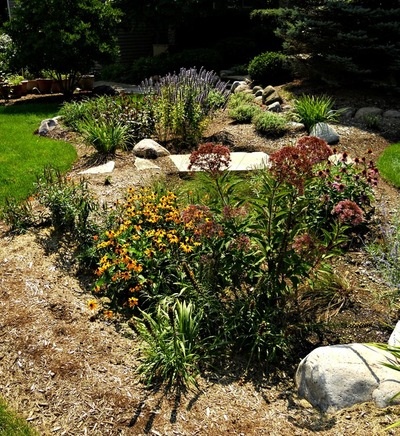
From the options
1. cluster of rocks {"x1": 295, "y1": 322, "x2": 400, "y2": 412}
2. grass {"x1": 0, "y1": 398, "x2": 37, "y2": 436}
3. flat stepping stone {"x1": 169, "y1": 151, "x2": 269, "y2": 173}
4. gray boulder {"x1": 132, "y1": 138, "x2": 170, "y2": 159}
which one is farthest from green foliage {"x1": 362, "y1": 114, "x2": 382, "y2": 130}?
grass {"x1": 0, "y1": 398, "x2": 37, "y2": 436}

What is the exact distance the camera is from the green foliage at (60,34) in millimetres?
11281

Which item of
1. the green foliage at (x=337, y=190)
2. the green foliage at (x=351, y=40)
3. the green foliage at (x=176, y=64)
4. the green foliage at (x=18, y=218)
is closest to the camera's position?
the green foliage at (x=337, y=190)

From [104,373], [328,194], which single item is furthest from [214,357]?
[328,194]

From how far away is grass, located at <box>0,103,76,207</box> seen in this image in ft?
20.3

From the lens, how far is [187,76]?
8039 millimetres

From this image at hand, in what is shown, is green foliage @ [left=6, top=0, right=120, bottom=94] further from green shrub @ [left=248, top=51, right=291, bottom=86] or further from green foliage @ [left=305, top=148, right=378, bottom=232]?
green foliage @ [left=305, top=148, right=378, bottom=232]

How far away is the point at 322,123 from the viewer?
752 centimetres

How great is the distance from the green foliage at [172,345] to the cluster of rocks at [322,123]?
4725 mm

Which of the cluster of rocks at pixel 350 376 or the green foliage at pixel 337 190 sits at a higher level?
the green foliage at pixel 337 190

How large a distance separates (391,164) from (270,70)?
6.18 meters

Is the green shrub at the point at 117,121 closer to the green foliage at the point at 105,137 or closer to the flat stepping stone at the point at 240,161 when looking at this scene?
the green foliage at the point at 105,137

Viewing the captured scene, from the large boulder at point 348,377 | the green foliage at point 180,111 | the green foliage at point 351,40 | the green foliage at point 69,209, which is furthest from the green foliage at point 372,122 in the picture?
the large boulder at point 348,377

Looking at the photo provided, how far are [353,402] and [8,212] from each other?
3617mm

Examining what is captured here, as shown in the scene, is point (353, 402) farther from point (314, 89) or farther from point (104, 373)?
point (314, 89)
